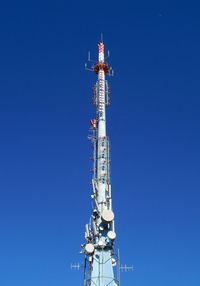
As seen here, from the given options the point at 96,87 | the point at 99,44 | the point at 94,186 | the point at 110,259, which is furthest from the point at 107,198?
the point at 99,44

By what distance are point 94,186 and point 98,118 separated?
27.2 ft

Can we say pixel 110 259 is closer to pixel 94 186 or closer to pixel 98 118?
pixel 94 186

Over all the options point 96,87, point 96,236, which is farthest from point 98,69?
point 96,236

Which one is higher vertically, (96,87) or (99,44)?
(99,44)

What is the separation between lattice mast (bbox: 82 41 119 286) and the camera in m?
41.3

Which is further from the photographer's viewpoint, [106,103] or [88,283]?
[106,103]

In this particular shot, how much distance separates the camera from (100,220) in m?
43.0

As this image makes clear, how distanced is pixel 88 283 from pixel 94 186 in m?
9.38

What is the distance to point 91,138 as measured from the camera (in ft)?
159

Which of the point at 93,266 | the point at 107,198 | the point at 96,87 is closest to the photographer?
the point at 93,266

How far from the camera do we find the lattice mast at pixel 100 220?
41.3m

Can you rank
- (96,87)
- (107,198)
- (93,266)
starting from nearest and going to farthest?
(93,266) < (107,198) < (96,87)

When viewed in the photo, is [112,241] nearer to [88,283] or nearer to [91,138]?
[88,283]

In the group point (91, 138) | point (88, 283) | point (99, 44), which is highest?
point (99, 44)
